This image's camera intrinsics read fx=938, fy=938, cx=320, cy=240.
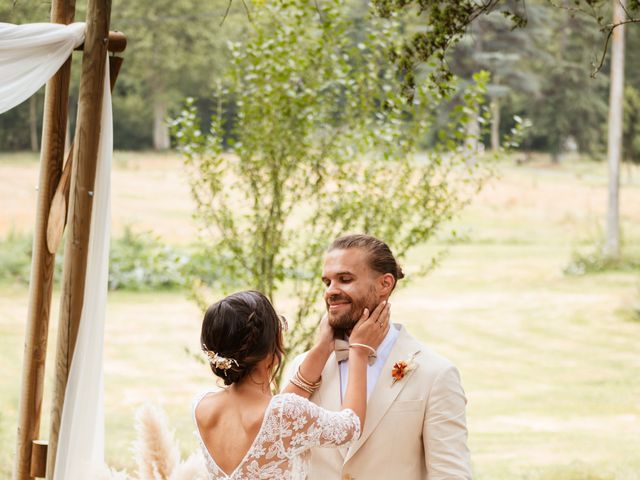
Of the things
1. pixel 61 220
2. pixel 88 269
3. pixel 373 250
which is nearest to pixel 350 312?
pixel 373 250

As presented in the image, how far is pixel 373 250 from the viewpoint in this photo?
2.33m

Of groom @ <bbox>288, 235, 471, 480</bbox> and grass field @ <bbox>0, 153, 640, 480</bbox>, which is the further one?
grass field @ <bbox>0, 153, 640, 480</bbox>

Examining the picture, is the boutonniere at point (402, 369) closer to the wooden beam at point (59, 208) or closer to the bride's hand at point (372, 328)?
the bride's hand at point (372, 328)

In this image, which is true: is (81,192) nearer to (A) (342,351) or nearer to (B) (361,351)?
(A) (342,351)

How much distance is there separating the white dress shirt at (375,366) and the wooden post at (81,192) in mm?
1225

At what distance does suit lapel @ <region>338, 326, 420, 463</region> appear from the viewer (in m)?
2.20

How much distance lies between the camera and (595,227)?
1681cm

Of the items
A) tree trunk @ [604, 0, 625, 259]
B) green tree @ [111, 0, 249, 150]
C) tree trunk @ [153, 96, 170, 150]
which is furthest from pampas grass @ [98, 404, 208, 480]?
tree trunk @ [153, 96, 170, 150]

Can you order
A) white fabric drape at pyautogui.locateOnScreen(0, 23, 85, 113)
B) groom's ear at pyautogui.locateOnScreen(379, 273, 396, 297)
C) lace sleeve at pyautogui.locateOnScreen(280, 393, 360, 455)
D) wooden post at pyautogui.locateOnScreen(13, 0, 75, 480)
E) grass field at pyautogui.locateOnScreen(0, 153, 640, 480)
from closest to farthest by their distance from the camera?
lace sleeve at pyautogui.locateOnScreen(280, 393, 360, 455) < groom's ear at pyautogui.locateOnScreen(379, 273, 396, 297) < white fabric drape at pyautogui.locateOnScreen(0, 23, 85, 113) < wooden post at pyautogui.locateOnScreen(13, 0, 75, 480) < grass field at pyautogui.locateOnScreen(0, 153, 640, 480)

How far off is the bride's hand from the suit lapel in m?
0.05

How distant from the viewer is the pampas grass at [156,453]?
3.20 meters

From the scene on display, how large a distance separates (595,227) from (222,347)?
15595 mm

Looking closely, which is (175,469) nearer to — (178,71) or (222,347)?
(222,347)

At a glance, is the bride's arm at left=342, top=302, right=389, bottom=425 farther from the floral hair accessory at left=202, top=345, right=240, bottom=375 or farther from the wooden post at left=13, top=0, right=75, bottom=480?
the wooden post at left=13, top=0, right=75, bottom=480
